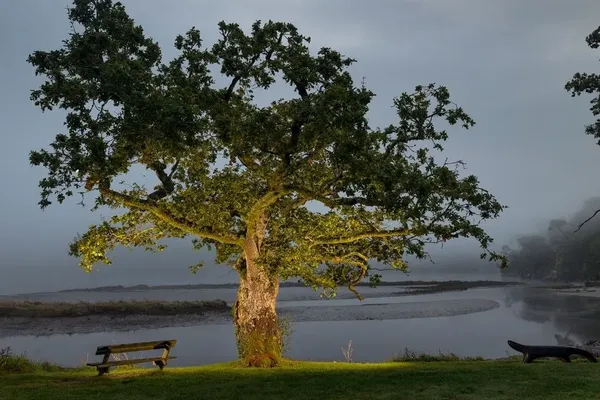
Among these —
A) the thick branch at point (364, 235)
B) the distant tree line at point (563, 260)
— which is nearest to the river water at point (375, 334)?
the thick branch at point (364, 235)

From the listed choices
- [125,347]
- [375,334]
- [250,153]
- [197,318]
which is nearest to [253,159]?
[250,153]

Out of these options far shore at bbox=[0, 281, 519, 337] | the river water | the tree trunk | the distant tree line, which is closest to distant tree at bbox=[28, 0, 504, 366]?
the tree trunk

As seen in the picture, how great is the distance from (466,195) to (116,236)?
49.7 feet

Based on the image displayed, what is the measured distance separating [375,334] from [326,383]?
29076mm

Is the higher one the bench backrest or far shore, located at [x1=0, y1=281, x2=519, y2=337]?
the bench backrest

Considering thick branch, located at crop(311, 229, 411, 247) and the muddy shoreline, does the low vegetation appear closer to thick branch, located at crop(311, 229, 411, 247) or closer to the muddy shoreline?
the muddy shoreline

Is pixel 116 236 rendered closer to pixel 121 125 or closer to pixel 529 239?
pixel 121 125

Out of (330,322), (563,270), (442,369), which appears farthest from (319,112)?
(563,270)

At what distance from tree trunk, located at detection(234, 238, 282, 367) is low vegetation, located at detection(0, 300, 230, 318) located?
37610 mm

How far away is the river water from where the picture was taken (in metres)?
34.9

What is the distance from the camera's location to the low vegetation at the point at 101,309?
175 feet

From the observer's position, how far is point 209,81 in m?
20.4

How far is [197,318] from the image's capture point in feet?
177

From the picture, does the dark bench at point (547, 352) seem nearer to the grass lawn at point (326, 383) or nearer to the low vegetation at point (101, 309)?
the grass lawn at point (326, 383)
